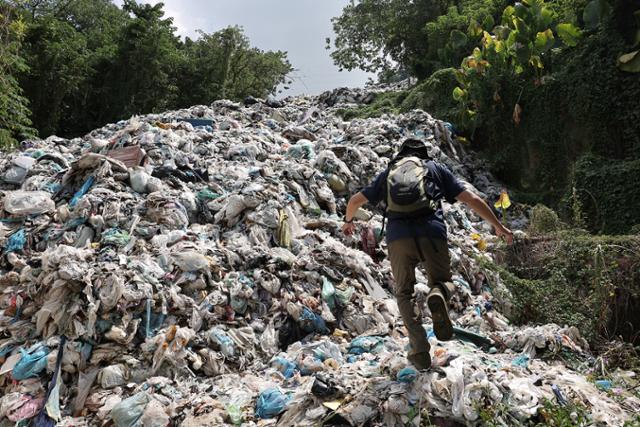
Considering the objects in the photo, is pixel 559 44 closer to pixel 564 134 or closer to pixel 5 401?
pixel 564 134

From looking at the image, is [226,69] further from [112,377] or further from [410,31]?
[112,377]

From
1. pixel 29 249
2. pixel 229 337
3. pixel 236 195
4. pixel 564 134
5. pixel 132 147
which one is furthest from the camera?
pixel 564 134

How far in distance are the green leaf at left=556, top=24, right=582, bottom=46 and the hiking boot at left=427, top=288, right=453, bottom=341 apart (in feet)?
25.9

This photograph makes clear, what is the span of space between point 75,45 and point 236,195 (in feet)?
51.1

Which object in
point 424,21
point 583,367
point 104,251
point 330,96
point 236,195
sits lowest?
point 583,367

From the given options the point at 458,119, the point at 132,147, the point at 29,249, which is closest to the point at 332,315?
the point at 29,249

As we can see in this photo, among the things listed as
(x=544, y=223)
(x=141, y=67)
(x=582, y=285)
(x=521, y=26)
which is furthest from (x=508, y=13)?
(x=141, y=67)

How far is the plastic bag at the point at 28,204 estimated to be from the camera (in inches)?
223

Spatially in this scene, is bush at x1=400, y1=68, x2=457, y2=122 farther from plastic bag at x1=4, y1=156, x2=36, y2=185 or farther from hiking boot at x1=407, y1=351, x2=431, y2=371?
hiking boot at x1=407, y1=351, x2=431, y2=371

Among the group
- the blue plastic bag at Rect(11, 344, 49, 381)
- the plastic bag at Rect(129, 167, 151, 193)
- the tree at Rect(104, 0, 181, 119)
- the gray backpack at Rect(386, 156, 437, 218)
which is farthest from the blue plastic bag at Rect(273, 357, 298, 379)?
the tree at Rect(104, 0, 181, 119)

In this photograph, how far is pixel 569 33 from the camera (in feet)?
30.0

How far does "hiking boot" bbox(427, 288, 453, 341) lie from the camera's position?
113 inches

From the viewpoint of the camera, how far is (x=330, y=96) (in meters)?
17.4

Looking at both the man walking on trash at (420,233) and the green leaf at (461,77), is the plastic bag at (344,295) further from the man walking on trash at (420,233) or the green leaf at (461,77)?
the green leaf at (461,77)
